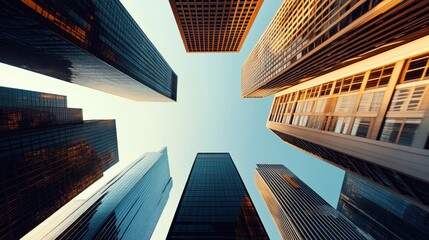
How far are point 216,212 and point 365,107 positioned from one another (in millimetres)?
37654

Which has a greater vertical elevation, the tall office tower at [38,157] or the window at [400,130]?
the window at [400,130]

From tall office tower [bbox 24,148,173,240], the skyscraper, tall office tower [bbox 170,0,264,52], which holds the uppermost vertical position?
tall office tower [bbox 170,0,264,52]

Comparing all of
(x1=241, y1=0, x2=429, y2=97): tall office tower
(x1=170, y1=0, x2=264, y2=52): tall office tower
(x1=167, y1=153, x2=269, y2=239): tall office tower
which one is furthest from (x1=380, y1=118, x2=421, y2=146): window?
(x1=170, y1=0, x2=264, y2=52): tall office tower

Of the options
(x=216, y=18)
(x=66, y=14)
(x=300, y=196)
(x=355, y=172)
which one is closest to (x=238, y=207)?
(x=355, y=172)

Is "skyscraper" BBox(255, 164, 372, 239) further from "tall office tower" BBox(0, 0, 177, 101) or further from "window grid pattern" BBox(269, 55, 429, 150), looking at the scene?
"tall office tower" BBox(0, 0, 177, 101)

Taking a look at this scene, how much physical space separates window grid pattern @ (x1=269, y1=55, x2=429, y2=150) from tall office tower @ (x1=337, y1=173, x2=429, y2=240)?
347ft

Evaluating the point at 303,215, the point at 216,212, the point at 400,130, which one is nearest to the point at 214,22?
the point at 400,130

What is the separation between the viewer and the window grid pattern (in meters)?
23.8

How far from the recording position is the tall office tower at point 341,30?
22.8 meters

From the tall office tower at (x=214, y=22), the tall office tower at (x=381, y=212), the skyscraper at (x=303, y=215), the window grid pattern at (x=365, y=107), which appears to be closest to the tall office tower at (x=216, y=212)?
the window grid pattern at (x=365, y=107)

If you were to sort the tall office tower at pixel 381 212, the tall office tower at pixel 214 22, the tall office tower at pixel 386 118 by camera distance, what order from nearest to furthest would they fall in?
the tall office tower at pixel 386 118, the tall office tower at pixel 214 22, the tall office tower at pixel 381 212

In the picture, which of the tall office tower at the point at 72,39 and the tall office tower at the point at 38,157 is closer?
the tall office tower at the point at 72,39

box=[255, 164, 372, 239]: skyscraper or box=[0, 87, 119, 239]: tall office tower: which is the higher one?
box=[0, 87, 119, 239]: tall office tower

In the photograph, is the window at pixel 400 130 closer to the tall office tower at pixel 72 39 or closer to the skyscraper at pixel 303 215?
the tall office tower at pixel 72 39
